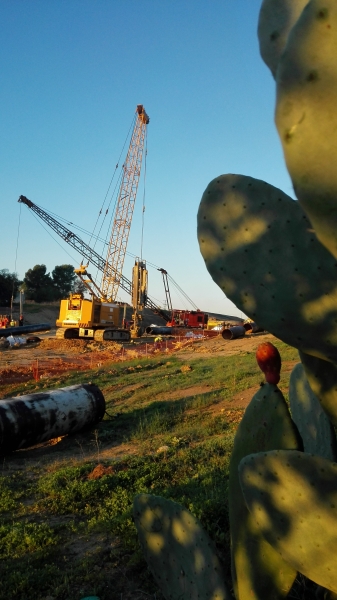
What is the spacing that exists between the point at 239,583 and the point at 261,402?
0.88 meters

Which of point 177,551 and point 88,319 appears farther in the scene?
point 88,319

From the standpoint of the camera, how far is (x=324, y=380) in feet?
7.14

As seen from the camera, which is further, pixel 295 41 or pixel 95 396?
pixel 95 396

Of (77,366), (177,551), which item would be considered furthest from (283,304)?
(77,366)

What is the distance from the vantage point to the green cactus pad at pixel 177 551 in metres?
2.51

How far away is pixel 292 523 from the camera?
1891mm

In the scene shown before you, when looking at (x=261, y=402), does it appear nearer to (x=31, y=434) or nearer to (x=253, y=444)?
(x=253, y=444)

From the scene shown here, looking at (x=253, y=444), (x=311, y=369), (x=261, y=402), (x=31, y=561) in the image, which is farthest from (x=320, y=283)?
(x=31, y=561)

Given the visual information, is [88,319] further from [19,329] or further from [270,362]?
[270,362]

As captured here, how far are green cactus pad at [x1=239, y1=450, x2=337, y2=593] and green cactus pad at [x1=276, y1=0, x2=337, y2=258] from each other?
968 mm

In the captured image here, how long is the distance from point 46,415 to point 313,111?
6.98m

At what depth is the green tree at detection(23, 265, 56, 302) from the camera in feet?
227

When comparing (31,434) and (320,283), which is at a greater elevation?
(320,283)

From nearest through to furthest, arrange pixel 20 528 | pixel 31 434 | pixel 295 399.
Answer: pixel 295 399 < pixel 20 528 < pixel 31 434
